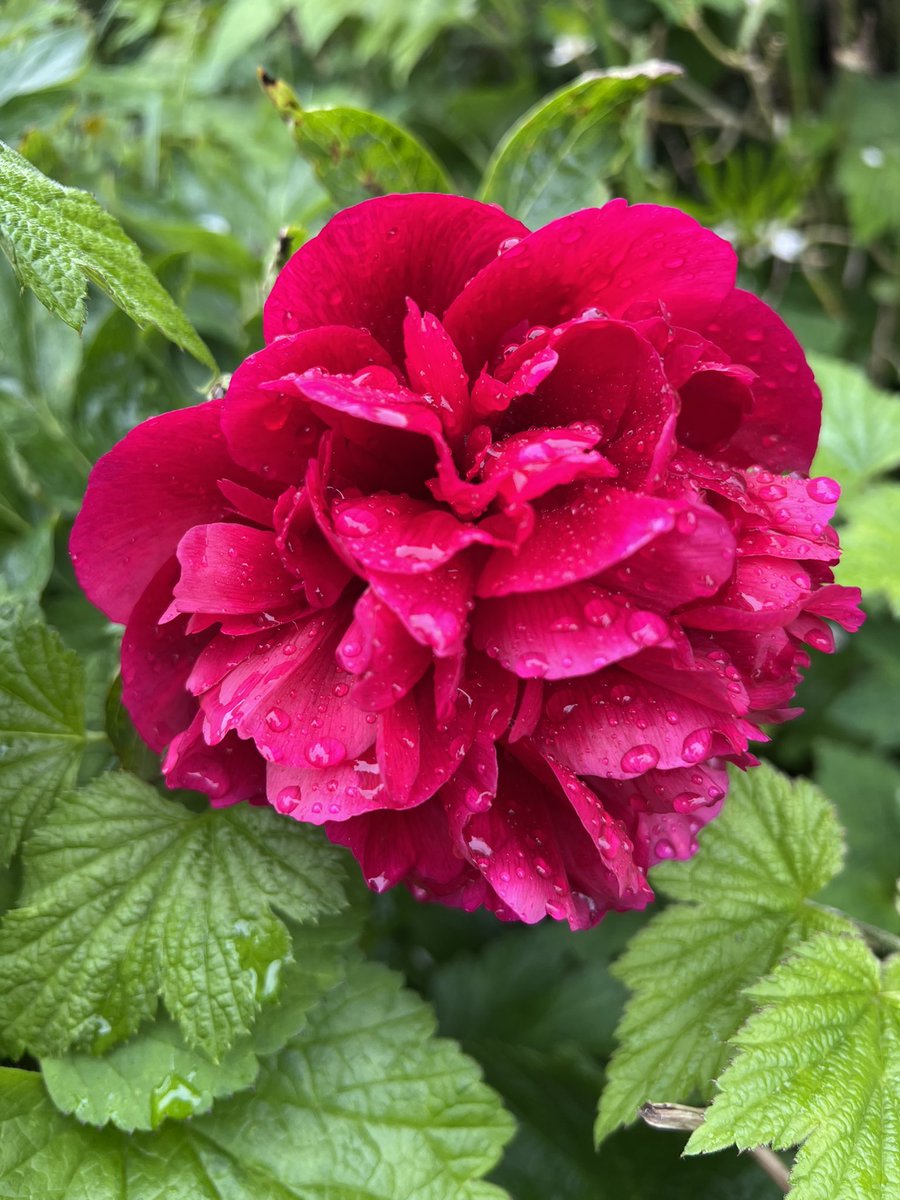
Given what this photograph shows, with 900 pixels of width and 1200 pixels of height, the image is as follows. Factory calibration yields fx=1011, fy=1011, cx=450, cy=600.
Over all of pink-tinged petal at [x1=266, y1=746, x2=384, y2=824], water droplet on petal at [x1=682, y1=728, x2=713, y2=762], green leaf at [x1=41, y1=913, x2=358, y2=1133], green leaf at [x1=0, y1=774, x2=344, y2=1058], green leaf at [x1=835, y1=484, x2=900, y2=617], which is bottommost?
green leaf at [x1=835, y1=484, x2=900, y2=617]

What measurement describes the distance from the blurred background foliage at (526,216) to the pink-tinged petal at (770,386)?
0.25m

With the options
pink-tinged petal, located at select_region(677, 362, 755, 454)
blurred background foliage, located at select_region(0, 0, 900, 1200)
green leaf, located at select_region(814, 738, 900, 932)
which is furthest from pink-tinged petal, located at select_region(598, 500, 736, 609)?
green leaf, located at select_region(814, 738, 900, 932)

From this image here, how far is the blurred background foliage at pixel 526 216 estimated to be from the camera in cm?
91

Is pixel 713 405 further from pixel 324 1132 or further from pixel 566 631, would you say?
pixel 324 1132

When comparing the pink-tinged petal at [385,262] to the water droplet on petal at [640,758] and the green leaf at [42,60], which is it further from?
the green leaf at [42,60]

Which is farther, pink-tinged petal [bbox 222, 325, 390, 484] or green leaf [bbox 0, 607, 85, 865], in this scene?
green leaf [bbox 0, 607, 85, 865]

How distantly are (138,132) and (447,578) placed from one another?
1161mm

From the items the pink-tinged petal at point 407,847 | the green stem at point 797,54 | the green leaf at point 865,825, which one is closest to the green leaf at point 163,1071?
the pink-tinged petal at point 407,847

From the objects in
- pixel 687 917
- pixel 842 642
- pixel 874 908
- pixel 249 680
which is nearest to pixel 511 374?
pixel 249 680

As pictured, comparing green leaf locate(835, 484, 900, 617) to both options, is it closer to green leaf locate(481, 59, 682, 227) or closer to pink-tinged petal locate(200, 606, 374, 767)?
green leaf locate(481, 59, 682, 227)

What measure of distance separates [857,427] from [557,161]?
1.87 ft

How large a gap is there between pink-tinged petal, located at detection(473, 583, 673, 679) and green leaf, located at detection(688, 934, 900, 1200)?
0.96 feet

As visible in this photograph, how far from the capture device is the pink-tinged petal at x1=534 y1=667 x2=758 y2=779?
1.84ft

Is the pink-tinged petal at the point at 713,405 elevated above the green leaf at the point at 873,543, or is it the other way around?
the pink-tinged petal at the point at 713,405
